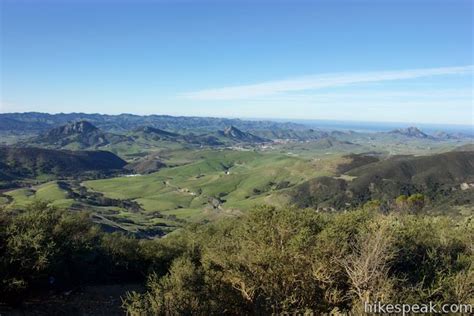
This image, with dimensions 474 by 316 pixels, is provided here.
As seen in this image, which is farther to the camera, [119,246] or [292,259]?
[119,246]

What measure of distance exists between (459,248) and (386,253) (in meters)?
16.7

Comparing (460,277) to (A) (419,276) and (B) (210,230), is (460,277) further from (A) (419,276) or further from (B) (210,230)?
(B) (210,230)

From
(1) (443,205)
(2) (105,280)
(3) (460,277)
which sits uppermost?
(3) (460,277)

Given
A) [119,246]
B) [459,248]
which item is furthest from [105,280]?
[459,248]

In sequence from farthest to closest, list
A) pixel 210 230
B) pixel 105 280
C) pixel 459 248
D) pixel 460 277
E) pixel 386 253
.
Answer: pixel 210 230
pixel 105 280
pixel 459 248
pixel 386 253
pixel 460 277

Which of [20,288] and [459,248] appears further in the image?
[459,248]

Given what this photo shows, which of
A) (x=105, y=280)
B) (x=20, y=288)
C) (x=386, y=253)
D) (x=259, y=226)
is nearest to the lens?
(x=386, y=253)

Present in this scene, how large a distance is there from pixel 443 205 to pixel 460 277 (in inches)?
6776

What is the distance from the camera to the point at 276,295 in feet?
96.9

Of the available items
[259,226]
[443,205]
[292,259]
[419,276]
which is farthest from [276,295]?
[443,205]

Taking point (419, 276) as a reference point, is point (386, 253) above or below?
above

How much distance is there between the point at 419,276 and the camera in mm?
32688

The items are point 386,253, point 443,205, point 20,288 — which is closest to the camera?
point 386,253

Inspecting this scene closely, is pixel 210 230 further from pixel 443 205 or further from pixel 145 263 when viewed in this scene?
pixel 443 205
